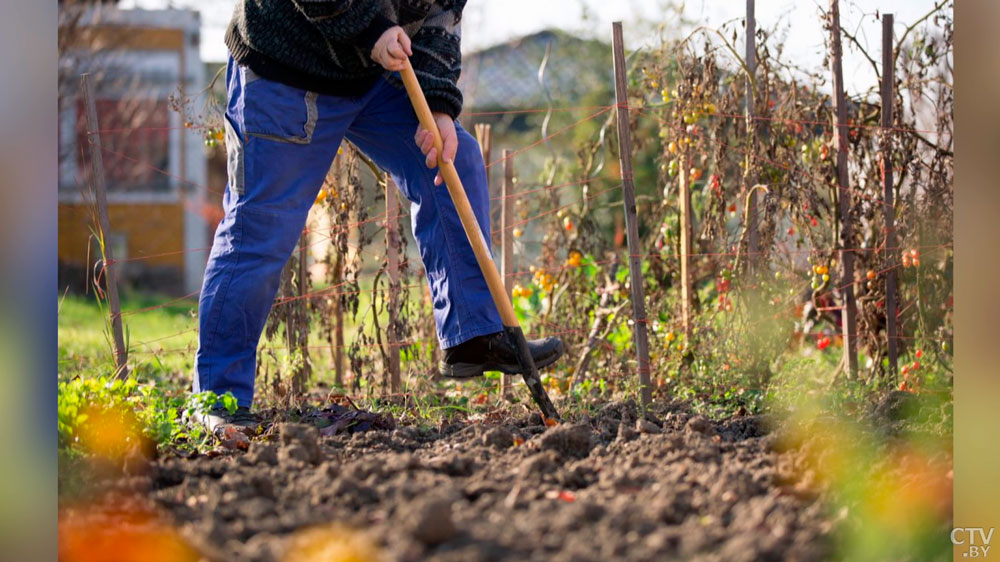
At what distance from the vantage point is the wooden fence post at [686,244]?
148 inches

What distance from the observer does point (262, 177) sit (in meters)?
2.68

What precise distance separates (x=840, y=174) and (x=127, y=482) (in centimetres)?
A: 287

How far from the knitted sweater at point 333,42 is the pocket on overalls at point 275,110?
1.0 inches

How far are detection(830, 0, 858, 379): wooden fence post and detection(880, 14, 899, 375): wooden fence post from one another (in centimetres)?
13

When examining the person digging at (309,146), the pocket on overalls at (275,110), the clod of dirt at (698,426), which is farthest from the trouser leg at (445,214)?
the clod of dirt at (698,426)

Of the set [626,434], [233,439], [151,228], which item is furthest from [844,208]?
[151,228]

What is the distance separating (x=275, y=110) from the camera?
270 centimetres

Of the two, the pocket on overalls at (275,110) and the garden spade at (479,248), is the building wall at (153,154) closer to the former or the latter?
A: the pocket on overalls at (275,110)

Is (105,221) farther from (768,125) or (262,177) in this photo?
(768,125)

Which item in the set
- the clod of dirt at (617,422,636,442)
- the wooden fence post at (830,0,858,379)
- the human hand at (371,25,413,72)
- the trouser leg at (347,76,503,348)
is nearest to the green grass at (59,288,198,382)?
the trouser leg at (347,76,503,348)

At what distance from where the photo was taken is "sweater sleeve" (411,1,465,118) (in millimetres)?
2873

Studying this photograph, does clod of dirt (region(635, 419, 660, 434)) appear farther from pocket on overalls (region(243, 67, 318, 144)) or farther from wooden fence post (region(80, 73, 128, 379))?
wooden fence post (region(80, 73, 128, 379))

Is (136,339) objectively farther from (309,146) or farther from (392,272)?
(309,146)

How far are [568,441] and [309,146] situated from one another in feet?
3.97
